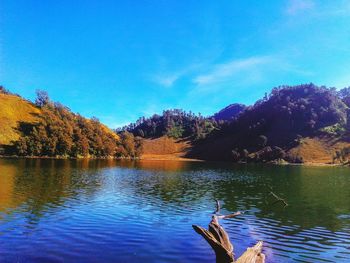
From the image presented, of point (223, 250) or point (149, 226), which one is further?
point (149, 226)

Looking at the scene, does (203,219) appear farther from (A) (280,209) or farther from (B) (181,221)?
(A) (280,209)

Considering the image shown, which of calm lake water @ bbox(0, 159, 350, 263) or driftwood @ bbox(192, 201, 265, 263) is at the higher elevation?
driftwood @ bbox(192, 201, 265, 263)

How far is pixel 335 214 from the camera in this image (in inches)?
1805

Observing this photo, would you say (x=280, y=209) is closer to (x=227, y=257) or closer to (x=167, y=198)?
(x=167, y=198)

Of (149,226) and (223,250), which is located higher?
(223,250)

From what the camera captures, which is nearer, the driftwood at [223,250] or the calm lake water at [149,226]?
the driftwood at [223,250]

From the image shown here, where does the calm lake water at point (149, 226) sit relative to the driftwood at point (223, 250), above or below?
below

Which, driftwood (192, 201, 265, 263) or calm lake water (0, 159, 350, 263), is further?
calm lake water (0, 159, 350, 263)

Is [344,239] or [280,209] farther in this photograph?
[280,209]

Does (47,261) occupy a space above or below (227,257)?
below

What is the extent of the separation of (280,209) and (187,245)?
24726mm

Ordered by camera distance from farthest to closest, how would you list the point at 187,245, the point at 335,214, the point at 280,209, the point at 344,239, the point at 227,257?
1. the point at 280,209
2. the point at 335,214
3. the point at 344,239
4. the point at 187,245
5. the point at 227,257

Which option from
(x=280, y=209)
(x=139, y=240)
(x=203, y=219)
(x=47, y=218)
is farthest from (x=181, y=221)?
(x=280, y=209)

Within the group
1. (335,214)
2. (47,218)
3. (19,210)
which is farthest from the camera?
(335,214)
